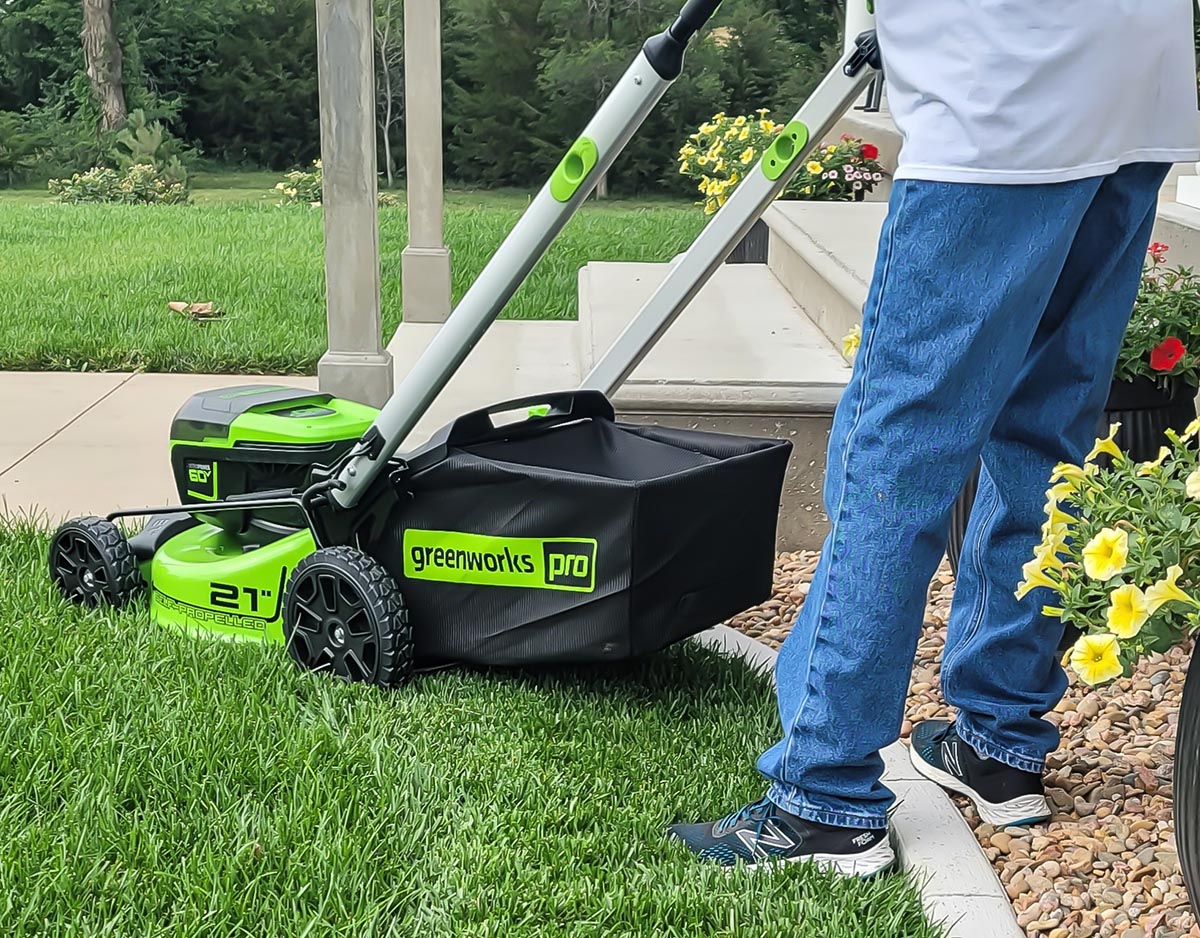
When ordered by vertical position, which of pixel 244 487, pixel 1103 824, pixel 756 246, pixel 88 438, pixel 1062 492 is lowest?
pixel 88 438

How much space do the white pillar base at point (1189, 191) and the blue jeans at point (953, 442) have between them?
1.91m

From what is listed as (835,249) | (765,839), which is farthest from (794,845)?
(835,249)

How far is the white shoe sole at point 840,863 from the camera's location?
76.9 inches

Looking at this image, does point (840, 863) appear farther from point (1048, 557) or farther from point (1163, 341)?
point (1163, 341)

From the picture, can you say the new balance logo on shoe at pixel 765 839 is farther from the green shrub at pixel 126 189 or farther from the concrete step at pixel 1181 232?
the green shrub at pixel 126 189

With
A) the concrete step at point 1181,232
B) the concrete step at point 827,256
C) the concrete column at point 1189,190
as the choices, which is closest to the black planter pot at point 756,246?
the concrete step at point 827,256

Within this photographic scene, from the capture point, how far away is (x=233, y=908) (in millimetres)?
1855

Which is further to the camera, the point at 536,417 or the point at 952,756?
the point at 536,417

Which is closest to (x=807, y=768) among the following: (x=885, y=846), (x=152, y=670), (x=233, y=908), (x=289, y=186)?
(x=885, y=846)

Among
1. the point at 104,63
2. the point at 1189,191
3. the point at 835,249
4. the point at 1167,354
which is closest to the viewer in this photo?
the point at 1167,354

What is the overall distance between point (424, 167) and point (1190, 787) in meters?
5.09

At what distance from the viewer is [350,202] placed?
4180 mm

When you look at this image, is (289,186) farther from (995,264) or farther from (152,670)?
(995,264)

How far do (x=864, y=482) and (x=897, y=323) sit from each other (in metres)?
0.20
